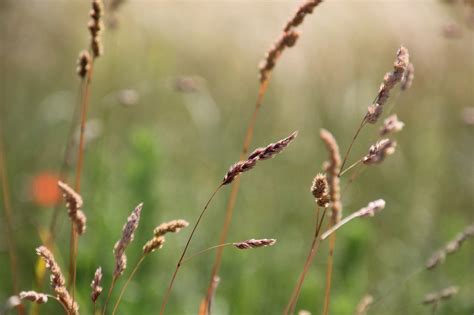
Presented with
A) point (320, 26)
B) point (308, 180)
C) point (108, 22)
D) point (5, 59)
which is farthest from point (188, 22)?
point (108, 22)

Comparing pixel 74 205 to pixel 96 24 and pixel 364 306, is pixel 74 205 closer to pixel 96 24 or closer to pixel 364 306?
pixel 96 24

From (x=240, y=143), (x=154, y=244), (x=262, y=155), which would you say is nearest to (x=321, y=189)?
(x=262, y=155)

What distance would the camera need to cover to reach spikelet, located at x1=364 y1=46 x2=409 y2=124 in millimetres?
1131

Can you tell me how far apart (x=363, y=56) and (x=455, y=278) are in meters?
1.84

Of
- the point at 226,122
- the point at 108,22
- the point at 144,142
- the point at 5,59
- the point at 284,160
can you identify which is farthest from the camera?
the point at 5,59

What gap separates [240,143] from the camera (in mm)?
3717

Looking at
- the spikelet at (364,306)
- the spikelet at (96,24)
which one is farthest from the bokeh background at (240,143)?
the spikelet at (96,24)

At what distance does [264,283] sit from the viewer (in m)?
2.60

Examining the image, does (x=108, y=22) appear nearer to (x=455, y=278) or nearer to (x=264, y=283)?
(x=264, y=283)

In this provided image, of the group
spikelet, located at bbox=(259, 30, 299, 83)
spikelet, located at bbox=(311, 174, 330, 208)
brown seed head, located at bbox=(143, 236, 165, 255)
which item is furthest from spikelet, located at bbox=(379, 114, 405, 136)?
brown seed head, located at bbox=(143, 236, 165, 255)

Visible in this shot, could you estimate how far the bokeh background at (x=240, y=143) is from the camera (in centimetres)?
246

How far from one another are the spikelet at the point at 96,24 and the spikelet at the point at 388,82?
18.9 inches

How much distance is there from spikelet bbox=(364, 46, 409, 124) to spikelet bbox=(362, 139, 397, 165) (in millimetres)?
35

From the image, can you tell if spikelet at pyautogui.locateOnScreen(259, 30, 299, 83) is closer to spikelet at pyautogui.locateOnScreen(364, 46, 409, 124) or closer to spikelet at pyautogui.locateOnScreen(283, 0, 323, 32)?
spikelet at pyautogui.locateOnScreen(283, 0, 323, 32)
